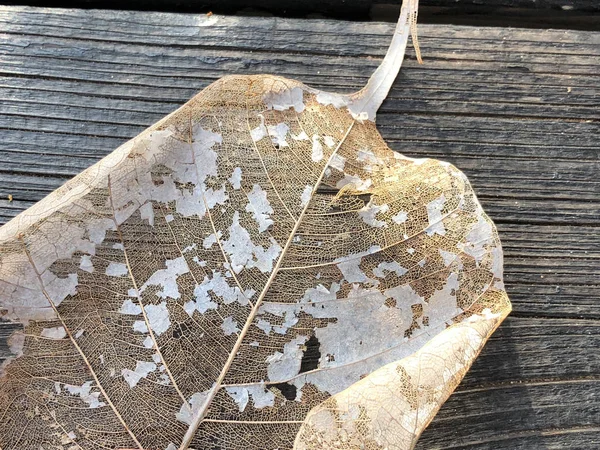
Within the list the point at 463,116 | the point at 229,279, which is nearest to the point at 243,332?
the point at 229,279

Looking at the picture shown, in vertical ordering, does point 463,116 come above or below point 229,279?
above

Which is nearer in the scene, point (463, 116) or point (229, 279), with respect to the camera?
point (229, 279)

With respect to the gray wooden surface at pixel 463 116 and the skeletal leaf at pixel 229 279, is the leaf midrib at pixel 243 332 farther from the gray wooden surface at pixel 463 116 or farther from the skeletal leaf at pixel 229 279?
the gray wooden surface at pixel 463 116

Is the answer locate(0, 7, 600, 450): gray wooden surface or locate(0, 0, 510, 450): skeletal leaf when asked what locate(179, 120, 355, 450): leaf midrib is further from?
locate(0, 7, 600, 450): gray wooden surface

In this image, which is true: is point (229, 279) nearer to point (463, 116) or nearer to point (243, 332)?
point (243, 332)

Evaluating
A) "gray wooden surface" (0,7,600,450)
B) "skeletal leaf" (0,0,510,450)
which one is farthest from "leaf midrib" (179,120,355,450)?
"gray wooden surface" (0,7,600,450)

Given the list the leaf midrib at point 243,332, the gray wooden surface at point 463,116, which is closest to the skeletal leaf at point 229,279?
the leaf midrib at point 243,332

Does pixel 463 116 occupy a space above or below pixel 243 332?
above
